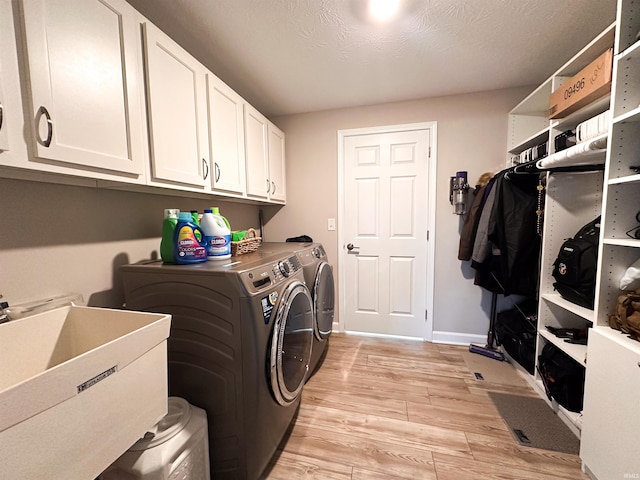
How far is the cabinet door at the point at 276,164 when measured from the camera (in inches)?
96.0

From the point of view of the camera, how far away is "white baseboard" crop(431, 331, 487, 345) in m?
2.45

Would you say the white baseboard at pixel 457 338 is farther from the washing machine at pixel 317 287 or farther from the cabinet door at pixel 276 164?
the cabinet door at pixel 276 164

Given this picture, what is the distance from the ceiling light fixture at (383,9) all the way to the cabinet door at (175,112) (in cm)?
98

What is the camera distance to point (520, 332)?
6.72 feet

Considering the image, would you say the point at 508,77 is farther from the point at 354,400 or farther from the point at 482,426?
the point at 354,400

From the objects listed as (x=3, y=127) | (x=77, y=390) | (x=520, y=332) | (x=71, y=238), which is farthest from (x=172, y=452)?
(x=520, y=332)

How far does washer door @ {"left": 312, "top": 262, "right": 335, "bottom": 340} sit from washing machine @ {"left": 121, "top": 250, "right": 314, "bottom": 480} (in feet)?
2.31

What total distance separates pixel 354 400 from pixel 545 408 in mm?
1203

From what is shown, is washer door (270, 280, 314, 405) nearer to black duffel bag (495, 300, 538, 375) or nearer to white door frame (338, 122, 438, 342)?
white door frame (338, 122, 438, 342)

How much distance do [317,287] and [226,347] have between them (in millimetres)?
933

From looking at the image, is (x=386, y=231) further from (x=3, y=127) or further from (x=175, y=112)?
(x=3, y=127)

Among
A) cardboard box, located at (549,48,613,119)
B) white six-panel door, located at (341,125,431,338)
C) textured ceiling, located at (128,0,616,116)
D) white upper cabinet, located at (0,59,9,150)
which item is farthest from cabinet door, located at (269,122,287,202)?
cardboard box, located at (549,48,613,119)

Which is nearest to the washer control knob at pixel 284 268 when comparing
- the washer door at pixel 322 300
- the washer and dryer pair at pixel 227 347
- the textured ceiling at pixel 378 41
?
the washer and dryer pair at pixel 227 347

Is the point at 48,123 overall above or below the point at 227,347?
above
